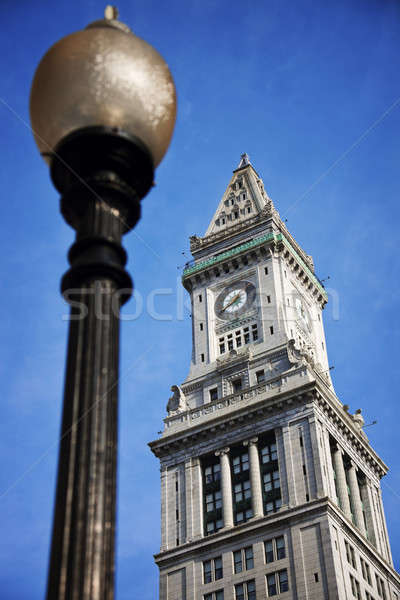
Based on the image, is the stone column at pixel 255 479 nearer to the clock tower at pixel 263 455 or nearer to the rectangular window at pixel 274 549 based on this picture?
the clock tower at pixel 263 455

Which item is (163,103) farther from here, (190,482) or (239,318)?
(239,318)

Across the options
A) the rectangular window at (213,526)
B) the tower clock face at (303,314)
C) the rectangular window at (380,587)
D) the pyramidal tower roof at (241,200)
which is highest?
the pyramidal tower roof at (241,200)

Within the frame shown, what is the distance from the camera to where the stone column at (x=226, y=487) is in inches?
3144

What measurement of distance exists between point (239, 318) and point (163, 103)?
82567 millimetres

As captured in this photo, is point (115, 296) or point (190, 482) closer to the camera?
point (115, 296)

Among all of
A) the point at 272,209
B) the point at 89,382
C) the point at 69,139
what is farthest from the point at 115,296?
the point at 272,209

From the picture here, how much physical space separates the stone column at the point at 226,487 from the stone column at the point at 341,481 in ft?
32.6

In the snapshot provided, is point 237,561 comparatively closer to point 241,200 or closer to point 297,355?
point 297,355

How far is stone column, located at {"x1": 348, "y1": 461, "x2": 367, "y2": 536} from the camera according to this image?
8329cm

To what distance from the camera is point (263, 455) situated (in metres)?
82.5

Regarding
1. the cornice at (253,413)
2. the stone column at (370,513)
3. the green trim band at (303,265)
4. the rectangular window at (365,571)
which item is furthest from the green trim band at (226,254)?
the rectangular window at (365,571)

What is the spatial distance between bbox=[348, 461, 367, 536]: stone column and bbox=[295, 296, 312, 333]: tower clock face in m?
18.7

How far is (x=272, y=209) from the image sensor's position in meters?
104

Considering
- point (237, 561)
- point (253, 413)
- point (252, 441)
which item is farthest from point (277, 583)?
point (253, 413)
